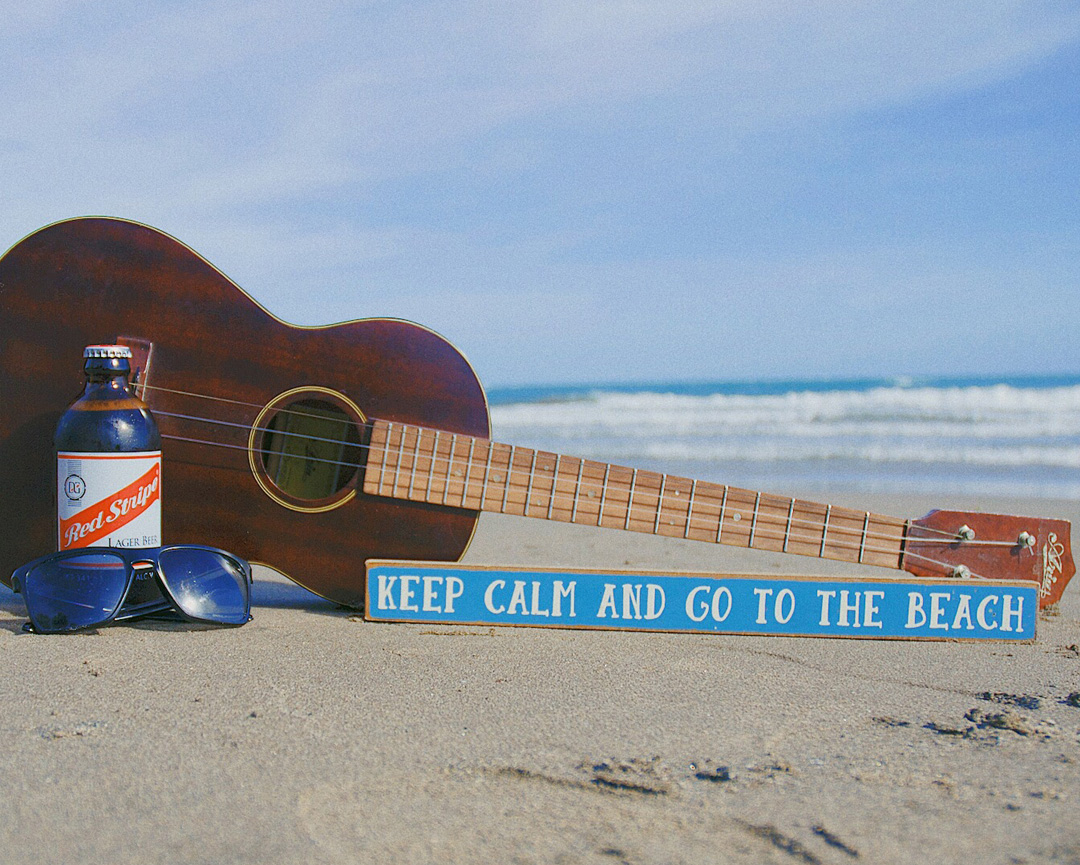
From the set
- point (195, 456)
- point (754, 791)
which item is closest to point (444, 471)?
point (195, 456)

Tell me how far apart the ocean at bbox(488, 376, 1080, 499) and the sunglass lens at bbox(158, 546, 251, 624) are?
4907 millimetres

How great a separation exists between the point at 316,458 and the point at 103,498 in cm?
67

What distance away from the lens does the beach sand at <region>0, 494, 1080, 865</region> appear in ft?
4.64

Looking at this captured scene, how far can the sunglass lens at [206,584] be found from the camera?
2.60 meters

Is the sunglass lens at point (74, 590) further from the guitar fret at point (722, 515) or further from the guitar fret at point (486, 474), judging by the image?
the guitar fret at point (722, 515)

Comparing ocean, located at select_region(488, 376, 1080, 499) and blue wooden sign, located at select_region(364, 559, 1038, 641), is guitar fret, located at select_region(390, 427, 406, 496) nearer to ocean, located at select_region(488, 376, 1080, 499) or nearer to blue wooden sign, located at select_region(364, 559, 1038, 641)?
blue wooden sign, located at select_region(364, 559, 1038, 641)

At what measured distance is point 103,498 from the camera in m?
2.56

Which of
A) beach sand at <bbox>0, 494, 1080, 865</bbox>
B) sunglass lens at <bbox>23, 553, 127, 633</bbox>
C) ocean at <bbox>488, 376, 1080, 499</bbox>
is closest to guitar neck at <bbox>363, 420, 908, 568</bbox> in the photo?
beach sand at <bbox>0, 494, 1080, 865</bbox>

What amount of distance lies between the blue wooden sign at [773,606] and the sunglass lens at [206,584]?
1.27ft

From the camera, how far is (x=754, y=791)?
1.59 metres

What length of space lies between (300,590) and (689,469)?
5459 millimetres

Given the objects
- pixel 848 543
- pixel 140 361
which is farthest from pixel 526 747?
pixel 140 361

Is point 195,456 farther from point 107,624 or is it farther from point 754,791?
point 754,791

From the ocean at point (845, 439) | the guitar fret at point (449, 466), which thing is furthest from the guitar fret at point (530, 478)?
the ocean at point (845, 439)
